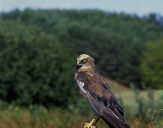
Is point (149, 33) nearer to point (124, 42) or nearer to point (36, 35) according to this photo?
point (124, 42)

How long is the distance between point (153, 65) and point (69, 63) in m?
36.5

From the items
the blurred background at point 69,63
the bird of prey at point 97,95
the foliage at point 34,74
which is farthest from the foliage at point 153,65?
the bird of prey at point 97,95

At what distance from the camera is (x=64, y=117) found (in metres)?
15.2

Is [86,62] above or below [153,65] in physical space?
above

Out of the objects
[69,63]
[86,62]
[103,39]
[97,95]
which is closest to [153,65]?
[103,39]

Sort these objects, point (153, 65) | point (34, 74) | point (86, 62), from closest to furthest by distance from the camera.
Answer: point (86, 62)
point (34, 74)
point (153, 65)

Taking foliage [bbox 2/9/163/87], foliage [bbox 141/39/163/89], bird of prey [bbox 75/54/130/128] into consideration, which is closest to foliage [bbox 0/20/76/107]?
foliage [bbox 2/9/163/87]

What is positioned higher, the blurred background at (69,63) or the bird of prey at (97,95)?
the bird of prey at (97,95)

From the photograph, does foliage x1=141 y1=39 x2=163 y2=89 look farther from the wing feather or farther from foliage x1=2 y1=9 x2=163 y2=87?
the wing feather

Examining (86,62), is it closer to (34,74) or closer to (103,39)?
(34,74)

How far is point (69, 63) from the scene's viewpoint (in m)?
43.3

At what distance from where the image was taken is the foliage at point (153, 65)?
245 feet

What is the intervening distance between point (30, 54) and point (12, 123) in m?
29.1

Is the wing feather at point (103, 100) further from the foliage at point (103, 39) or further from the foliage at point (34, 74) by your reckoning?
the foliage at point (103, 39)
